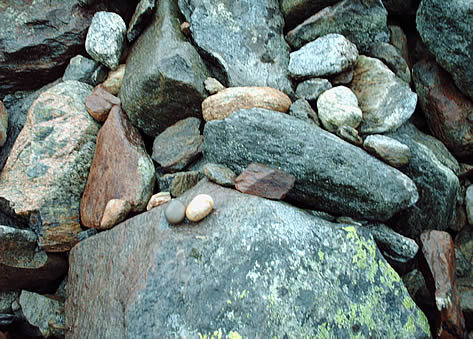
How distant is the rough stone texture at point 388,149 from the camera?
2.61 m

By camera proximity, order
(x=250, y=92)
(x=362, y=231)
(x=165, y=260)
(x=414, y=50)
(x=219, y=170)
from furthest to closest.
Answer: (x=414, y=50)
(x=250, y=92)
(x=219, y=170)
(x=362, y=231)
(x=165, y=260)

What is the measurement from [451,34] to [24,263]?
353 centimetres

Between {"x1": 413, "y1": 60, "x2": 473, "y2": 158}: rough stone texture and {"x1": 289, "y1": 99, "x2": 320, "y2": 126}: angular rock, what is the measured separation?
0.96m

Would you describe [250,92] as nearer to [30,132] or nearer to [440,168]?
[440,168]

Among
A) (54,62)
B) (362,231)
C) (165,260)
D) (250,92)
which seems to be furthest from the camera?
(54,62)

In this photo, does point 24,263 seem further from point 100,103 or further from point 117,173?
point 100,103

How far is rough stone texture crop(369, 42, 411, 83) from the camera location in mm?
3107

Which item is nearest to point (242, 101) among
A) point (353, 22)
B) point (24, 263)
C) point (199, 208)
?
point (199, 208)

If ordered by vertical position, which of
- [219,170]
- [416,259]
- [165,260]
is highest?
[219,170]

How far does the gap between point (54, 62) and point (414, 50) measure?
3.33 m

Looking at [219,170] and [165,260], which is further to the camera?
[219,170]

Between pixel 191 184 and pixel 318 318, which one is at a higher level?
pixel 191 184

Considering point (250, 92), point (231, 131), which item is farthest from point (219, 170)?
point (250, 92)

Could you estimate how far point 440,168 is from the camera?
269 centimetres
